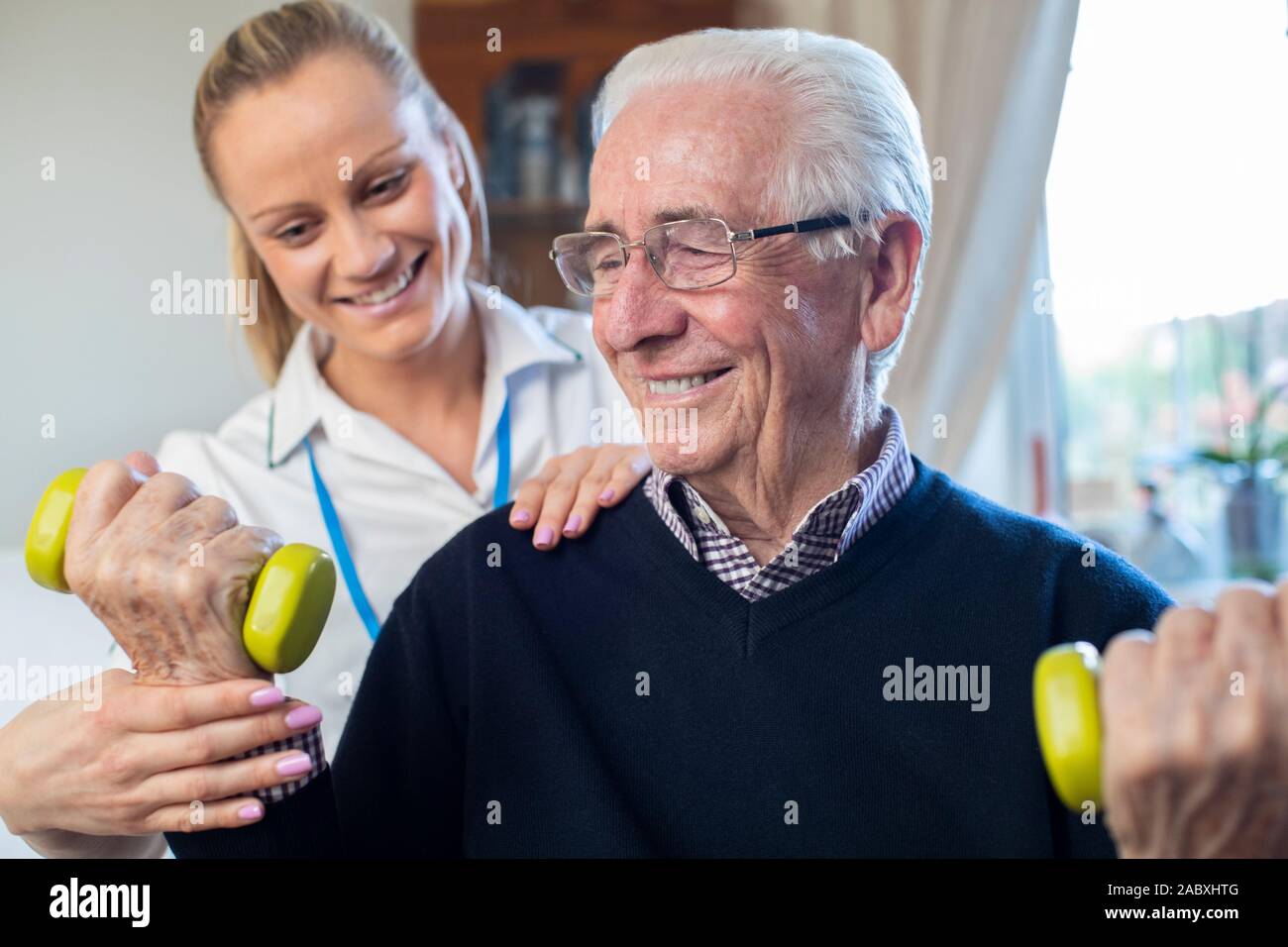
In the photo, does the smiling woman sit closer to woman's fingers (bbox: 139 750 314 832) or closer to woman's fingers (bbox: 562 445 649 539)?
woman's fingers (bbox: 562 445 649 539)

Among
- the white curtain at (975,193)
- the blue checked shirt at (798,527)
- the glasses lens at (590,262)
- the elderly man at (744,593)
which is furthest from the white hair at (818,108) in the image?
the white curtain at (975,193)

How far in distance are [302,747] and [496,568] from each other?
0.28 meters

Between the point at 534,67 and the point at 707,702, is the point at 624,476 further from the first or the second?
the point at 534,67

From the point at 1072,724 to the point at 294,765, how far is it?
61 centimetres

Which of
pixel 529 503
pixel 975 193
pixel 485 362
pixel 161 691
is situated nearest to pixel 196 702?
pixel 161 691

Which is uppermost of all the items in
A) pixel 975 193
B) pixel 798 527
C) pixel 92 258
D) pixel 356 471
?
pixel 975 193

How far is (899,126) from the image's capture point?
1178 millimetres

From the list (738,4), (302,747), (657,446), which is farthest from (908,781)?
(738,4)

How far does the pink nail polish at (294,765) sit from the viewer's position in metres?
0.96

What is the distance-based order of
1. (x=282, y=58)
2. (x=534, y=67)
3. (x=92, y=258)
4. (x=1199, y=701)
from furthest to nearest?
(x=534, y=67), (x=92, y=258), (x=282, y=58), (x=1199, y=701)

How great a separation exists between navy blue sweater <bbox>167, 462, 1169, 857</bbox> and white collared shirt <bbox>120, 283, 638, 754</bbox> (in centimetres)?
31

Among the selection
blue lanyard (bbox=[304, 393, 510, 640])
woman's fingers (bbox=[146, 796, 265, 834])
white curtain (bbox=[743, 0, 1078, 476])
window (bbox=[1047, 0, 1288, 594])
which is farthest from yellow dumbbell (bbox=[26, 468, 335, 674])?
window (bbox=[1047, 0, 1288, 594])

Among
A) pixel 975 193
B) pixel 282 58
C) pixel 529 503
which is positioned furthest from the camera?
pixel 975 193

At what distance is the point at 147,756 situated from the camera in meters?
0.95
